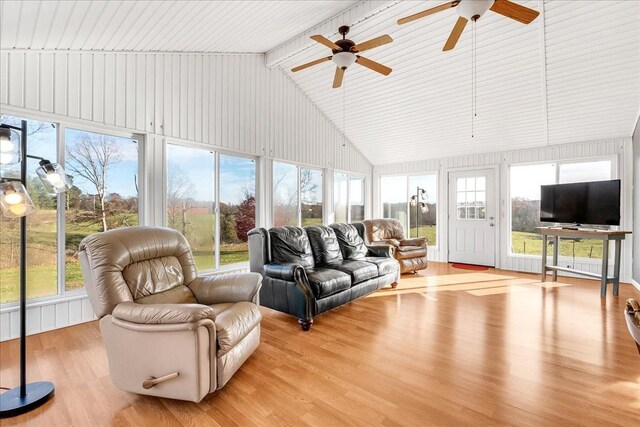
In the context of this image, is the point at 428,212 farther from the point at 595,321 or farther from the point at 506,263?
the point at 595,321

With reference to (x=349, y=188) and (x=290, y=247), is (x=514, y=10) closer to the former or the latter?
(x=290, y=247)

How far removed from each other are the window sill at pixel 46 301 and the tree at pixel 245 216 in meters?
2.19

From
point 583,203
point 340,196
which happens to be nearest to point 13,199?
point 340,196

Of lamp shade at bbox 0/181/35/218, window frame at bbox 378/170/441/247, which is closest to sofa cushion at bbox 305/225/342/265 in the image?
Result: lamp shade at bbox 0/181/35/218

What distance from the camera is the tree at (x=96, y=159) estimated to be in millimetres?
3340

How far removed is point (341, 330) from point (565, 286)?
4.08m

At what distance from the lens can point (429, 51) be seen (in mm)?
4371

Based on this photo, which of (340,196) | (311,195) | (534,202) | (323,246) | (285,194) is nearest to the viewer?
(323,246)

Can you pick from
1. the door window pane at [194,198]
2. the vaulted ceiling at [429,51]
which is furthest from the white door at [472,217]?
the door window pane at [194,198]

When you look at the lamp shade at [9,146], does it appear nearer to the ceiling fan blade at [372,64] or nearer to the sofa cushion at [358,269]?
the sofa cushion at [358,269]

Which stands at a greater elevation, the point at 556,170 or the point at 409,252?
the point at 556,170

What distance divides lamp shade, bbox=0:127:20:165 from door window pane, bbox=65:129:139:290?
1478 mm

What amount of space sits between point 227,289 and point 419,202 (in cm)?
589

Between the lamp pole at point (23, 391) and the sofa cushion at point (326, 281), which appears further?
the sofa cushion at point (326, 281)
